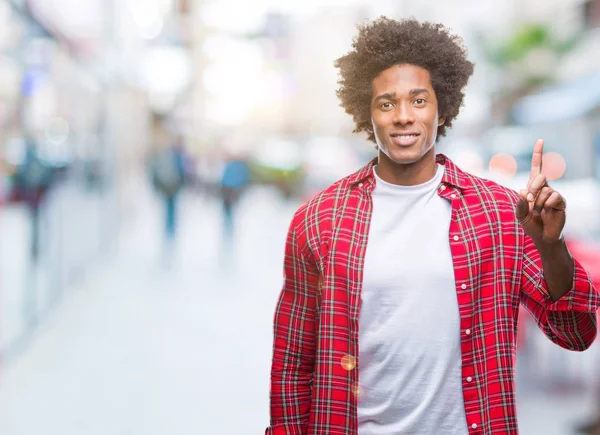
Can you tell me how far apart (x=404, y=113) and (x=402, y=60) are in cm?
17

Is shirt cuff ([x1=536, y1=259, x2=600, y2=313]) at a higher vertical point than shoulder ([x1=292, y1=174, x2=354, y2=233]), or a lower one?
lower

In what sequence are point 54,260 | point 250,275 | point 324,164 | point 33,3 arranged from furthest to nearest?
1. point 324,164
2. point 250,275
3. point 54,260
4. point 33,3

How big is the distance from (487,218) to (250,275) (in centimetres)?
1012

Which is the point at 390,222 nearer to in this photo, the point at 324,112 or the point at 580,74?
the point at 580,74

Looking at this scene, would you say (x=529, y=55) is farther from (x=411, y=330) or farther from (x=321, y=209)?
(x=411, y=330)

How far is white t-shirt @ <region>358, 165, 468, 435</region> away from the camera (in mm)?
2107

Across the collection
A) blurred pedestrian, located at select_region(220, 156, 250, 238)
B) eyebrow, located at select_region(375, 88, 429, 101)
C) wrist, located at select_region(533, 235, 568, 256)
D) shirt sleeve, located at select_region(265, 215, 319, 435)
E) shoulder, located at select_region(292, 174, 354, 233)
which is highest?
blurred pedestrian, located at select_region(220, 156, 250, 238)

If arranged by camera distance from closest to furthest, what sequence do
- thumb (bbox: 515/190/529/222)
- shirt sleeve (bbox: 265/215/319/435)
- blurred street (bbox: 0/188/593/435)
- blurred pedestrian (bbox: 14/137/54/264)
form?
1. thumb (bbox: 515/190/529/222)
2. shirt sleeve (bbox: 265/215/319/435)
3. blurred street (bbox: 0/188/593/435)
4. blurred pedestrian (bbox: 14/137/54/264)

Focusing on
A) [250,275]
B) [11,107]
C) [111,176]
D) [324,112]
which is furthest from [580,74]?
[324,112]

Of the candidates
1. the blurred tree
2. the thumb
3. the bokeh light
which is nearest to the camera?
the thumb

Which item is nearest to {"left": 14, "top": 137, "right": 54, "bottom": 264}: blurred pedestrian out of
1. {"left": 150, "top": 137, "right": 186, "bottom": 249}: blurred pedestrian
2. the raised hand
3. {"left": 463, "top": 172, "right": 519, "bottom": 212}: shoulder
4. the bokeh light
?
{"left": 150, "top": 137, "right": 186, "bottom": 249}: blurred pedestrian

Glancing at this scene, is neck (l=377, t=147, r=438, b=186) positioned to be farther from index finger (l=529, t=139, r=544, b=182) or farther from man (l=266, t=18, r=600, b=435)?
index finger (l=529, t=139, r=544, b=182)

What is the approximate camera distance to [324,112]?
222ft

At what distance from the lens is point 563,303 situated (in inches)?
80.8
